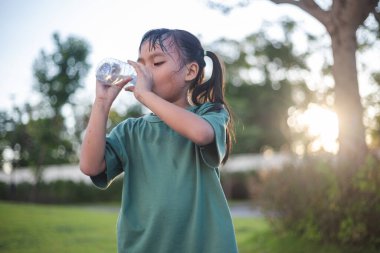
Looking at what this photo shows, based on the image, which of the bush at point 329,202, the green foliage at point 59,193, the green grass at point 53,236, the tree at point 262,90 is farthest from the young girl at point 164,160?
the tree at point 262,90

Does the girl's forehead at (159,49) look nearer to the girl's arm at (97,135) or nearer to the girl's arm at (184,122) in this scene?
the girl's arm at (97,135)

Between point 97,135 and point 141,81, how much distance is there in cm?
29

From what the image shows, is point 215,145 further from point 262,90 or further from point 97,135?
point 262,90

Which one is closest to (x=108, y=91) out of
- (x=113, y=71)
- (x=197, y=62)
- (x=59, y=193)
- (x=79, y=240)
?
(x=113, y=71)

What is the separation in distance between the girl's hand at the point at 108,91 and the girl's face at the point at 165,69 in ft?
0.42

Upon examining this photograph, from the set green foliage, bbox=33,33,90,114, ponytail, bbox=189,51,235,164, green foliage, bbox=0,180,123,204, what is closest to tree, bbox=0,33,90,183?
green foliage, bbox=33,33,90,114

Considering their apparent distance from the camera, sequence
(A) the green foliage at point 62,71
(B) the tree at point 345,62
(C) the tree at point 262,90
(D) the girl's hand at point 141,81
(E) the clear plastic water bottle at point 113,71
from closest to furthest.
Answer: (D) the girl's hand at point 141,81 → (E) the clear plastic water bottle at point 113,71 → (B) the tree at point 345,62 → (A) the green foliage at point 62,71 → (C) the tree at point 262,90

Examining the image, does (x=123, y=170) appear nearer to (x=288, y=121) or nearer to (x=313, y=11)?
(x=313, y=11)

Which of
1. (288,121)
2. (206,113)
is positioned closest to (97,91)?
(206,113)

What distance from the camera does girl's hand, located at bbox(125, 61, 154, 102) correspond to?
1803mm

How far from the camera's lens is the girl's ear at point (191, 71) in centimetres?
205

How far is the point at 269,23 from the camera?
9047 millimetres

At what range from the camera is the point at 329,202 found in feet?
17.4

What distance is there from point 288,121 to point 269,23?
34542mm
